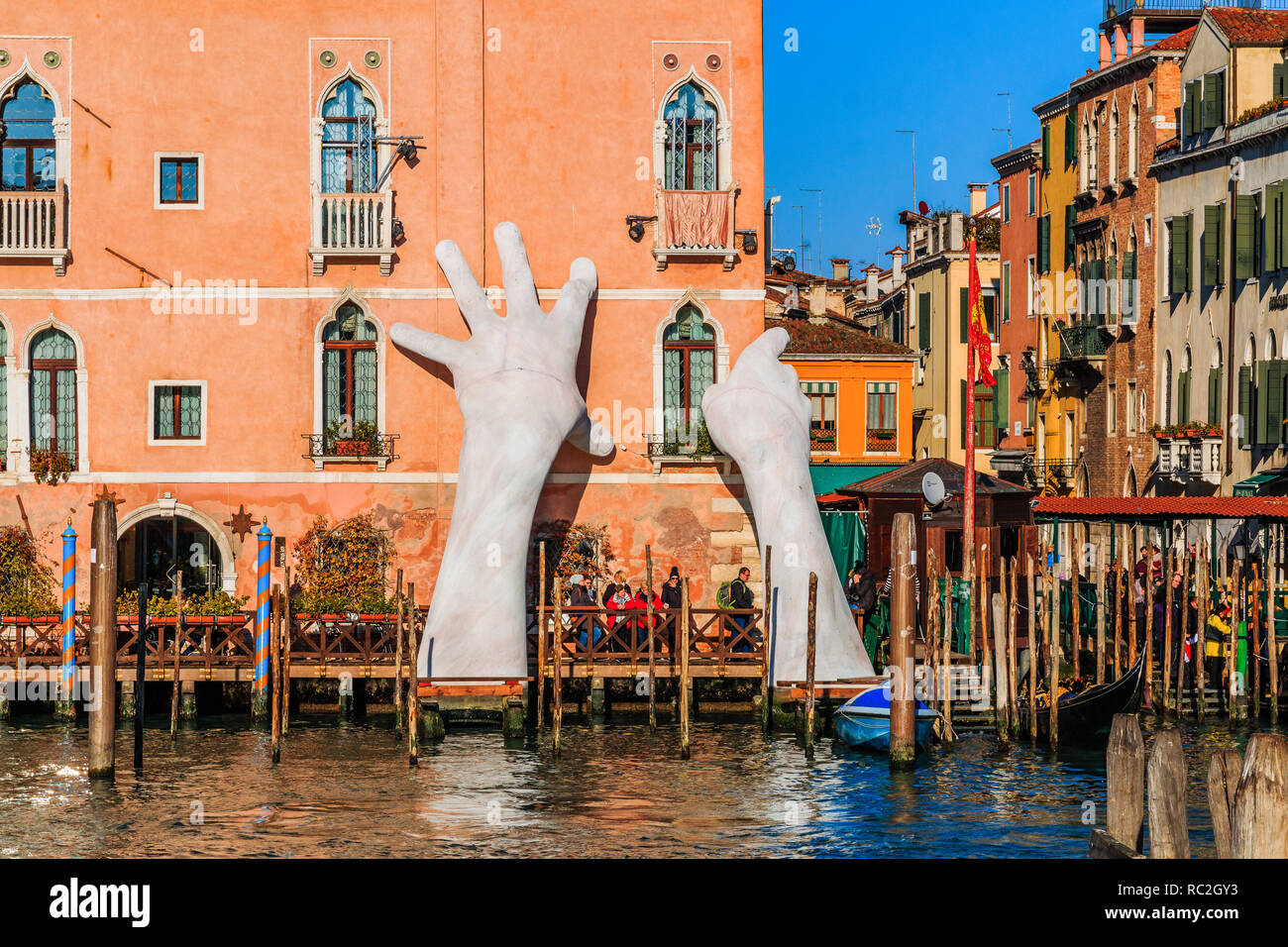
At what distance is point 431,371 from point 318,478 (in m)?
2.39

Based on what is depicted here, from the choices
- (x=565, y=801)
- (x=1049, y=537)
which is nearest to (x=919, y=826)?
(x=565, y=801)

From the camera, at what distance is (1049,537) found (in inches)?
1769

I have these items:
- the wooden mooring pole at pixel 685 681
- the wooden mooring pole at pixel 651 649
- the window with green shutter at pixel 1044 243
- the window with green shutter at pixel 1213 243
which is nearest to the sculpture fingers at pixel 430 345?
the wooden mooring pole at pixel 651 649

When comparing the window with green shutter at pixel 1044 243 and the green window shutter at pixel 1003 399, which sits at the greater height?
the window with green shutter at pixel 1044 243

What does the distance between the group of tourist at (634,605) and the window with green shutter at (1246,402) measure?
503 inches

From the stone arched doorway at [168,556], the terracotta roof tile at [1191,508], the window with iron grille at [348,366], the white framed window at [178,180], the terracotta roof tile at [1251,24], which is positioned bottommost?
the stone arched doorway at [168,556]

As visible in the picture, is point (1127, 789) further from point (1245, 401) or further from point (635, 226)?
point (1245, 401)

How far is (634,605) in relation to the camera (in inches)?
1134

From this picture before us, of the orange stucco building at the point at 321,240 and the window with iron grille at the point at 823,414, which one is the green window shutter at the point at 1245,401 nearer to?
the window with iron grille at the point at 823,414

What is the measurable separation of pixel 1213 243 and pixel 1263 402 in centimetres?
507

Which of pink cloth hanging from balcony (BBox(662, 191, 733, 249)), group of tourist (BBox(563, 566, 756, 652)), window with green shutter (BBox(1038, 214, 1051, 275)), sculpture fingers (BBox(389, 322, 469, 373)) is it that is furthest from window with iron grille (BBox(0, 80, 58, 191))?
window with green shutter (BBox(1038, 214, 1051, 275))

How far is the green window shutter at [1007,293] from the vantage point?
56375mm

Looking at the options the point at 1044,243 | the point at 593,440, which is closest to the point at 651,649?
the point at 593,440
